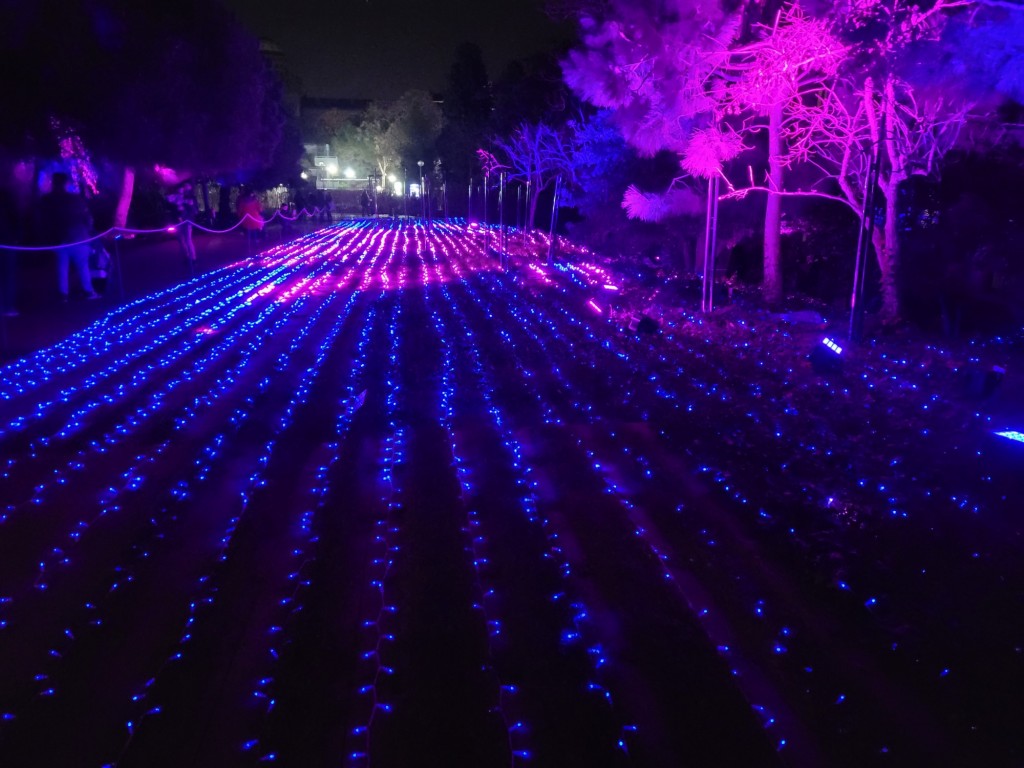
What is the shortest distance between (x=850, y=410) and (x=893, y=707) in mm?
3689

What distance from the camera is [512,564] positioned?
379 centimetres

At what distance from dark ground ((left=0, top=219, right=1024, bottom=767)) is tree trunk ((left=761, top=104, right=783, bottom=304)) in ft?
12.0

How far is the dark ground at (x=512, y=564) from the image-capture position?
105 inches

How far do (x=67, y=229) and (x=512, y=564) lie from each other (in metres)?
9.91

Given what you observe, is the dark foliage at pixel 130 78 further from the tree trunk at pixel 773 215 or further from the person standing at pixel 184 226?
the tree trunk at pixel 773 215

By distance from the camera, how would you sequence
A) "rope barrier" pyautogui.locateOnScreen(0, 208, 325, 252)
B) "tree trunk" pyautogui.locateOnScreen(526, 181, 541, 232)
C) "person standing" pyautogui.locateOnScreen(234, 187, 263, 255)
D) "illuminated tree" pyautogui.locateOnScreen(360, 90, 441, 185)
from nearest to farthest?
"rope barrier" pyautogui.locateOnScreen(0, 208, 325, 252) < "person standing" pyautogui.locateOnScreen(234, 187, 263, 255) < "tree trunk" pyautogui.locateOnScreen(526, 181, 541, 232) < "illuminated tree" pyautogui.locateOnScreen(360, 90, 441, 185)

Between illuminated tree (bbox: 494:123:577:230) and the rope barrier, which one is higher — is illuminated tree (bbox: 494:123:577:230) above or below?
above

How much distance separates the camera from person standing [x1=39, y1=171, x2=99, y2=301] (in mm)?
11117

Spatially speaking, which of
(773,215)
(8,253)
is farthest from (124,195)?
(773,215)

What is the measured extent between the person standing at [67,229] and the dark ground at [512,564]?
4046 millimetres

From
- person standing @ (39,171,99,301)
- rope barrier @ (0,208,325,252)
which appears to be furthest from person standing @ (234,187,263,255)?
person standing @ (39,171,99,301)

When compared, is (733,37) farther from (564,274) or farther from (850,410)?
(564,274)

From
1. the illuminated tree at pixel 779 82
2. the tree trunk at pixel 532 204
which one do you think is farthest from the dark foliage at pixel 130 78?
the illuminated tree at pixel 779 82

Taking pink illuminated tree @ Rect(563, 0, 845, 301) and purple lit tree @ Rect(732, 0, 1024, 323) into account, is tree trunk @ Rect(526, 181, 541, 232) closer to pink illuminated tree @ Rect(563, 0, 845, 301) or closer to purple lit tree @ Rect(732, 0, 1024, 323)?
pink illuminated tree @ Rect(563, 0, 845, 301)
